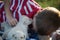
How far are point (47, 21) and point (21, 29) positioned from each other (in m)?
0.20

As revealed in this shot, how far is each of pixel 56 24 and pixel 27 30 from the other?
0.23 meters

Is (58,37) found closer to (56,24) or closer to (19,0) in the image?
(56,24)

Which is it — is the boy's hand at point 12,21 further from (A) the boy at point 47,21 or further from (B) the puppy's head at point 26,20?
(A) the boy at point 47,21

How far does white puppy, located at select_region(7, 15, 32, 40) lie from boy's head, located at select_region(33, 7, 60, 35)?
113 millimetres

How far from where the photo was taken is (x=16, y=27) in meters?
1.71

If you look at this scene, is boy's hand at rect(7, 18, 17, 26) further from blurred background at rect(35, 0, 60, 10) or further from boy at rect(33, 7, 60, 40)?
blurred background at rect(35, 0, 60, 10)

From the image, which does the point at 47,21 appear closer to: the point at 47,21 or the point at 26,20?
the point at 47,21

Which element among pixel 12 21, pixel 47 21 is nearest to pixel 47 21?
pixel 47 21

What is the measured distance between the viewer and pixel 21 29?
171 cm

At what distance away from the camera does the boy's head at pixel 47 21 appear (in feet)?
5.30

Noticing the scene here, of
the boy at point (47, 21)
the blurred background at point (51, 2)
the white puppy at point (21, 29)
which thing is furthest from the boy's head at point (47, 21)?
the blurred background at point (51, 2)

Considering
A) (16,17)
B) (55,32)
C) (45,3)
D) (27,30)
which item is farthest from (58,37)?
(45,3)

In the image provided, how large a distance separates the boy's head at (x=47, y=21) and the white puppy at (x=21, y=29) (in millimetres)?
113

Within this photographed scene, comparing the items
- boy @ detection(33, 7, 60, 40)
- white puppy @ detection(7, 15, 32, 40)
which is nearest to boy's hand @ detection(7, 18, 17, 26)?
white puppy @ detection(7, 15, 32, 40)
